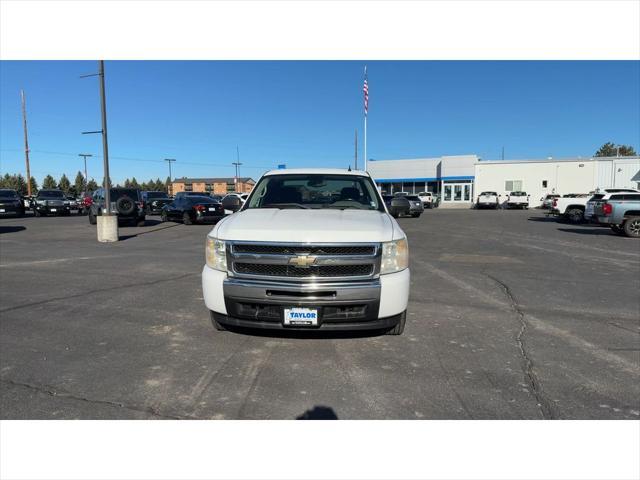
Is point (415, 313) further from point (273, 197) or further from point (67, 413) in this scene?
point (67, 413)

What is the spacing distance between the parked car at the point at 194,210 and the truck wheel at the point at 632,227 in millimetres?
16864

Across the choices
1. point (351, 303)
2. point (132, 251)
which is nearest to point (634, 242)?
point (351, 303)

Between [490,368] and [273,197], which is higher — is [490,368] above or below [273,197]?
below

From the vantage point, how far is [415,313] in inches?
231

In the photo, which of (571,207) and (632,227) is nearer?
(632,227)

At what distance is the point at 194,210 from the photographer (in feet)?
71.1

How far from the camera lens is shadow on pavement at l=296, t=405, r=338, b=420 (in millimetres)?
3129

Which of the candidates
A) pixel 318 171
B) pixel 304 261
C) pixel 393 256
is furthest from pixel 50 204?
pixel 393 256

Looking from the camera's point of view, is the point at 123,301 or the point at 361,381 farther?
the point at 123,301

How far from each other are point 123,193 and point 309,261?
19.9m

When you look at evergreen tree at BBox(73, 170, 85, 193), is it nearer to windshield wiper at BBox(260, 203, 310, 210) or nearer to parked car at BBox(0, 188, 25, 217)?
parked car at BBox(0, 188, 25, 217)

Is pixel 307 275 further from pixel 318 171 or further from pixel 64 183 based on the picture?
pixel 64 183

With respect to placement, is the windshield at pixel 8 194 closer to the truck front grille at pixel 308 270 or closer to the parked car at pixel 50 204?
the parked car at pixel 50 204

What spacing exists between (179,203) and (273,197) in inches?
700
